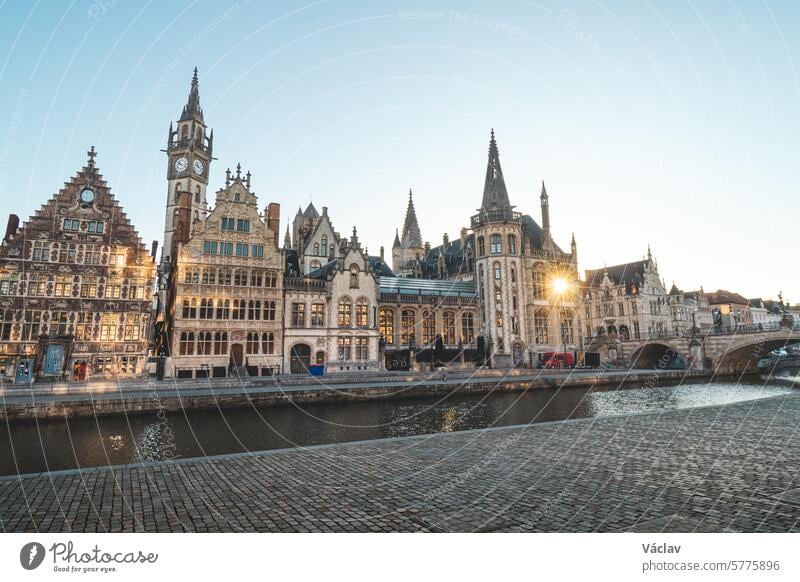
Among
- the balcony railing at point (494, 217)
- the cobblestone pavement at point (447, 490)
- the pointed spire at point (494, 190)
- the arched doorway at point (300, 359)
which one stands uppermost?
the pointed spire at point (494, 190)

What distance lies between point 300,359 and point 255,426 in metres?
20.5

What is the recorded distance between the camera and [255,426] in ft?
59.0

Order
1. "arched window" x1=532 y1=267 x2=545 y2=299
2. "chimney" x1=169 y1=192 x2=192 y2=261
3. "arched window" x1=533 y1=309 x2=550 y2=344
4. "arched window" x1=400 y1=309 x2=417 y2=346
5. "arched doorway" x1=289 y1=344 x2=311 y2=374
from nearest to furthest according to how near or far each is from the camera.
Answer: "chimney" x1=169 y1=192 x2=192 y2=261 → "arched doorway" x1=289 y1=344 x2=311 y2=374 → "arched window" x1=400 y1=309 x2=417 y2=346 → "arched window" x1=533 y1=309 x2=550 y2=344 → "arched window" x1=532 y1=267 x2=545 y2=299

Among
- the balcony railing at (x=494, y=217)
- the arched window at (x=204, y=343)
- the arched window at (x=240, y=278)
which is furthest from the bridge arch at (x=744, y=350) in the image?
the arched window at (x=204, y=343)

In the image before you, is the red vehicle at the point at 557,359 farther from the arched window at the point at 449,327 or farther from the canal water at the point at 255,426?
the canal water at the point at 255,426

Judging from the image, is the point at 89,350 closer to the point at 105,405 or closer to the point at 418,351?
the point at 105,405

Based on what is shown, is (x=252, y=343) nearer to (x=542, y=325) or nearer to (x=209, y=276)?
(x=209, y=276)

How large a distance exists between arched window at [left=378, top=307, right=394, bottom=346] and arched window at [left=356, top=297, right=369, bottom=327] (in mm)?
3962

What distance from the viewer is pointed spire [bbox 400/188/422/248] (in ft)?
249

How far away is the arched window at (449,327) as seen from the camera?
47781 mm

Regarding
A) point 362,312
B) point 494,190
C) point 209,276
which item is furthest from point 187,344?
point 494,190

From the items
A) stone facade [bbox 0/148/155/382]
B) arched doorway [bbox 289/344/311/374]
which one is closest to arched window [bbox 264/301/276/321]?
arched doorway [bbox 289/344/311/374]

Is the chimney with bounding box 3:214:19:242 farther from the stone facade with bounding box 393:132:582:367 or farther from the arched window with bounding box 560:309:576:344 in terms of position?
the arched window with bounding box 560:309:576:344
